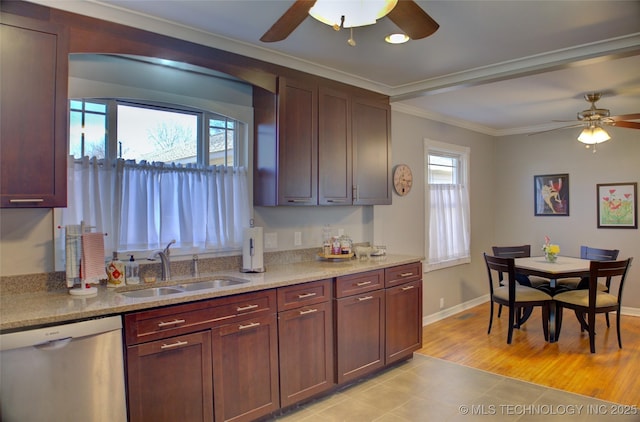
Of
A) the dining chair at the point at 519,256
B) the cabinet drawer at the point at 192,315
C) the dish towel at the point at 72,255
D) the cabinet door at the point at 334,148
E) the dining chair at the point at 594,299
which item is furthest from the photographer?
the dining chair at the point at 519,256

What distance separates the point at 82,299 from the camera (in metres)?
2.17

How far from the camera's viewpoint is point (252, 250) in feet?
9.97

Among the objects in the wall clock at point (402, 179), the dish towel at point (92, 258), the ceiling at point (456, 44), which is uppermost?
the ceiling at point (456, 44)

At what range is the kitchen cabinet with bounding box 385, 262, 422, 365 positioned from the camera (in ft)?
11.6

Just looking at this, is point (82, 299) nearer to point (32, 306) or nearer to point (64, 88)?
point (32, 306)

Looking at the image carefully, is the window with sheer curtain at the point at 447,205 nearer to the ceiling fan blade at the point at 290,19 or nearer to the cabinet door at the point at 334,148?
the cabinet door at the point at 334,148

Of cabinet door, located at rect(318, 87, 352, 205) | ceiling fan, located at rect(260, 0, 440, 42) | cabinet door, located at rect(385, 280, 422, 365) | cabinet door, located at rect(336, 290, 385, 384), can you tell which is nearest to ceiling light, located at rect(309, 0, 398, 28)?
ceiling fan, located at rect(260, 0, 440, 42)

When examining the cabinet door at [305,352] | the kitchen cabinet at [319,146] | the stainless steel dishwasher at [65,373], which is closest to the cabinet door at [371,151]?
the kitchen cabinet at [319,146]

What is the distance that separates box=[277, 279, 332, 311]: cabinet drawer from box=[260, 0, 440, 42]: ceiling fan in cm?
157

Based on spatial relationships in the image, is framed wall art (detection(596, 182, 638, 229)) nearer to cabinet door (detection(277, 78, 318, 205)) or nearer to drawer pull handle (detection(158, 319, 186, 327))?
cabinet door (detection(277, 78, 318, 205))

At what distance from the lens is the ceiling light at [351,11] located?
1.79 meters

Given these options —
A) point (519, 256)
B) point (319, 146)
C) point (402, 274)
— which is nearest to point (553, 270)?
point (519, 256)

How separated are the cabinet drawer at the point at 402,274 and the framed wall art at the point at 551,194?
3.24 m

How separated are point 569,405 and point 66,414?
312 centimetres
